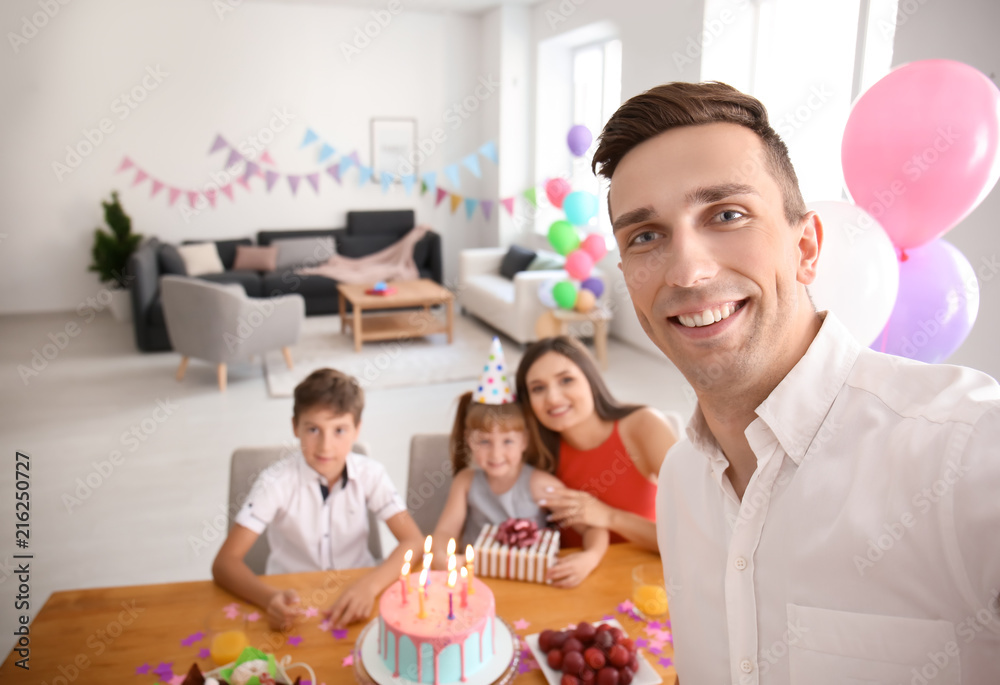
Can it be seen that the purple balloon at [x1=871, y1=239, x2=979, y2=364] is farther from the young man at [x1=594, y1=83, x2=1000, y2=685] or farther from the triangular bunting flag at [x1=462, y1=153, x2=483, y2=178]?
the triangular bunting flag at [x1=462, y1=153, x2=483, y2=178]

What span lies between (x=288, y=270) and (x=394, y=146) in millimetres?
1924

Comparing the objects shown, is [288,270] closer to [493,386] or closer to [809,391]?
[493,386]

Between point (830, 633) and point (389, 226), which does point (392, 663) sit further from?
point (389, 226)

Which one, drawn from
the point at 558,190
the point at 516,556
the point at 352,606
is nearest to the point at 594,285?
the point at 558,190

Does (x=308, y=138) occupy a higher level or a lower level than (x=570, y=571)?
higher

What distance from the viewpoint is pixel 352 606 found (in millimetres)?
1440

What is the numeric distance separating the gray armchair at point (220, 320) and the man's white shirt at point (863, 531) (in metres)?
4.38

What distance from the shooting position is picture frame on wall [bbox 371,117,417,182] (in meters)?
7.82

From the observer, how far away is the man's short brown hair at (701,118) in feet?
2.85

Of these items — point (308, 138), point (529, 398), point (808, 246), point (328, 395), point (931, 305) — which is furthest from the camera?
point (308, 138)

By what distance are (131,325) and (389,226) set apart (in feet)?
9.21

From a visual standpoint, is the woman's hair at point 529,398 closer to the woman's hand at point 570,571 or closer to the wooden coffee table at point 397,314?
the woman's hand at point 570,571

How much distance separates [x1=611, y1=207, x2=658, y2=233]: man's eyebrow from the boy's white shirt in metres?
1.17

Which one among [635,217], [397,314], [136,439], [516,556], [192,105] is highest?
[192,105]
